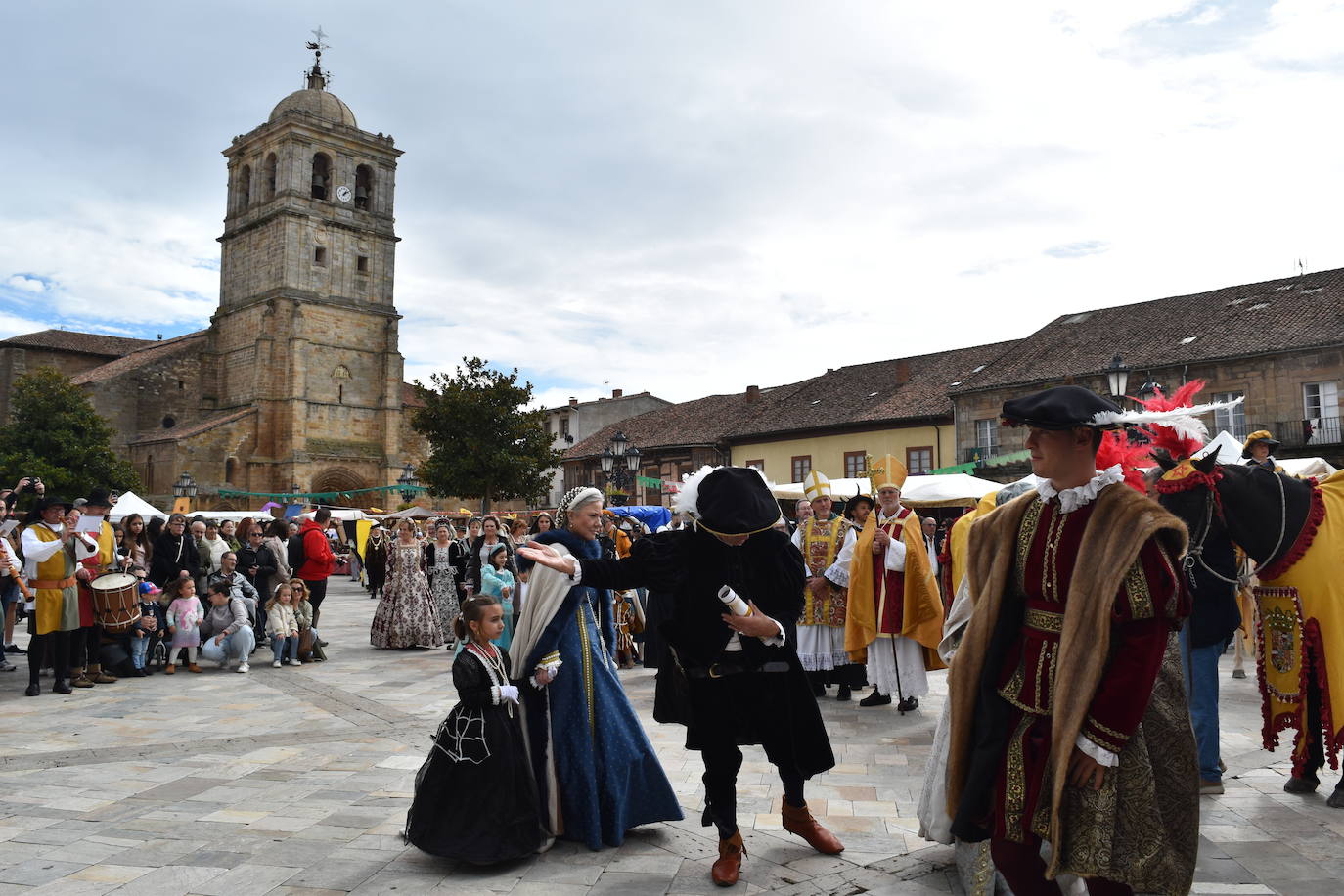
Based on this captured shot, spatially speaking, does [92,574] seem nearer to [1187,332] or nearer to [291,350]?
[1187,332]

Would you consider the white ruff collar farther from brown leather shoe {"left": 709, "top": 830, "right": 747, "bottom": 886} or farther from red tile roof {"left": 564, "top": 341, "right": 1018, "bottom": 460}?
red tile roof {"left": 564, "top": 341, "right": 1018, "bottom": 460}

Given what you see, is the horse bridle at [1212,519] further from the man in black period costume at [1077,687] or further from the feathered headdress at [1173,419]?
the man in black period costume at [1077,687]

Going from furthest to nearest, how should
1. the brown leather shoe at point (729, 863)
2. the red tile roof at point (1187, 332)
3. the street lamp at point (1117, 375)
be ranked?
1. the red tile roof at point (1187, 332)
2. the street lamp at point (1117, 375)
3. the brown leather shoe at point (729, 863)

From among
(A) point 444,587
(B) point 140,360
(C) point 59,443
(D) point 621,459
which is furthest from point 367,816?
(B) point 140,360

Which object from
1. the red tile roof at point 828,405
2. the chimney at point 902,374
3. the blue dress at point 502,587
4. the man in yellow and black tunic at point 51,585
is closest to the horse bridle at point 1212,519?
the blue dress at point 502,587

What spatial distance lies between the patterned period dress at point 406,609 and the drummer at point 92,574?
3.26m

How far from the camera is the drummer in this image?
29.5 ft

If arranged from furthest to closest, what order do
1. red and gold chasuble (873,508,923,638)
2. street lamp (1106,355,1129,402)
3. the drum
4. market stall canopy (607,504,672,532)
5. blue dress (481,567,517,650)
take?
market stall canopy (607,504,672,532), street lamp (1106,355,1129,402), blue dress (481,567,517,650), the drum, red and gold chasuble (873,508,923,638)

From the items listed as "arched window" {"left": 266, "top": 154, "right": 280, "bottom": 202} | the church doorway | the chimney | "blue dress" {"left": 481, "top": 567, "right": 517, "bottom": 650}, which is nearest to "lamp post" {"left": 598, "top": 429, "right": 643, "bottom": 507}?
"blue dress" {"left": 481, "top": 567, "right": 517, "bottom": 650}

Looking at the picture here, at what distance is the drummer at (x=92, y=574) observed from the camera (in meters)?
9.00

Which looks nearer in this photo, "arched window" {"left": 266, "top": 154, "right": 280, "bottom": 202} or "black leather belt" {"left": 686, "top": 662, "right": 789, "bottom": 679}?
"black leather belt" {"left": 686, "top": 662, "right": 789, "bottom": 679}

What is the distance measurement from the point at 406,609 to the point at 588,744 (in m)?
8.50

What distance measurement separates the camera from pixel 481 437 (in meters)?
34.5

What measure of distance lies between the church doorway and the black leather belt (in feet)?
143
